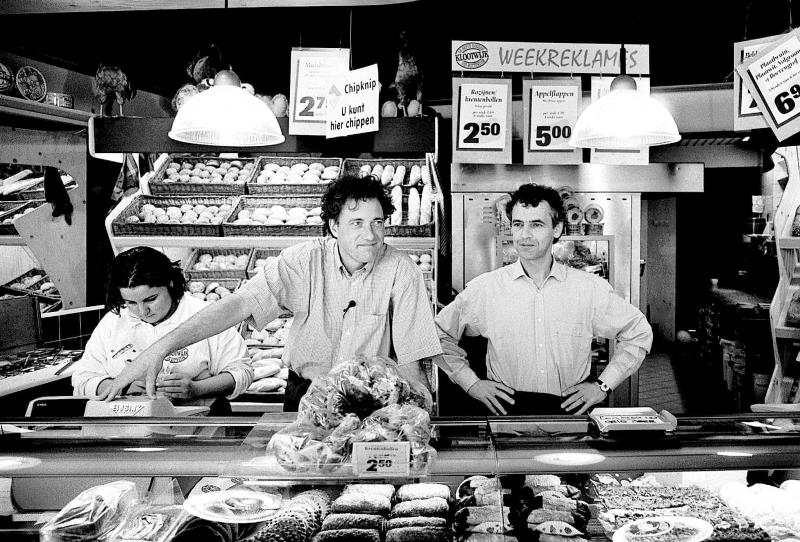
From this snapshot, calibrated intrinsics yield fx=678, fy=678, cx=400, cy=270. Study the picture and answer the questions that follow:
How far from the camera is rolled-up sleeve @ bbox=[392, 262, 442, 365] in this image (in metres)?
2.91

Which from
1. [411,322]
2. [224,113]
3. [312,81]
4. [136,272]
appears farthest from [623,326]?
[312,81]

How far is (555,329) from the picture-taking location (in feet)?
11.7

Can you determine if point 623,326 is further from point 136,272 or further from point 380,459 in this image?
point 136,272

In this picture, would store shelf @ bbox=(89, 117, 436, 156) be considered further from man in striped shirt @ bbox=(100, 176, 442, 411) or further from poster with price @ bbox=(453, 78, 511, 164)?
man in striped shirt @ bbox=(100, 176, 442, 411)

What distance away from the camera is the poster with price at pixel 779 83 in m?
3.90

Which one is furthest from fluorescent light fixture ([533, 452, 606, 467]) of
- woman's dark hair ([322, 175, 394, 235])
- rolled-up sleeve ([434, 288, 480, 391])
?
rolled-up sleeve ([434, 288, 480, 391])

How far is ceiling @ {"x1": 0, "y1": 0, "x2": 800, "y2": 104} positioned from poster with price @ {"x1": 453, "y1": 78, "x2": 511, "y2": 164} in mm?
1068

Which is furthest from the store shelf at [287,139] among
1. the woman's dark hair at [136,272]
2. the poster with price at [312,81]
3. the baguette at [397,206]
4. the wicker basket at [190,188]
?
the woman's dark hair at [136,272]

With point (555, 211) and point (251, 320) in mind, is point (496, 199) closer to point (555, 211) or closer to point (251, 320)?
point (555, 211)

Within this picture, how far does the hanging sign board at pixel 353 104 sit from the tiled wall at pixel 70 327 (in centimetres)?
292

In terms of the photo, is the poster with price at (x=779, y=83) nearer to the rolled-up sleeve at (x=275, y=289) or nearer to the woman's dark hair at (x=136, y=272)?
the rolled-up sleeve at (x=275, y=289)

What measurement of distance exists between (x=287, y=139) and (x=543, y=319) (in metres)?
2.28

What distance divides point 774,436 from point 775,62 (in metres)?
2.89

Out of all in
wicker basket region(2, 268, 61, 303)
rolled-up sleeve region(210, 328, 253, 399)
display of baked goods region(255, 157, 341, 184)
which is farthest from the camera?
wicker basket region(2, 268, 61, 303)
